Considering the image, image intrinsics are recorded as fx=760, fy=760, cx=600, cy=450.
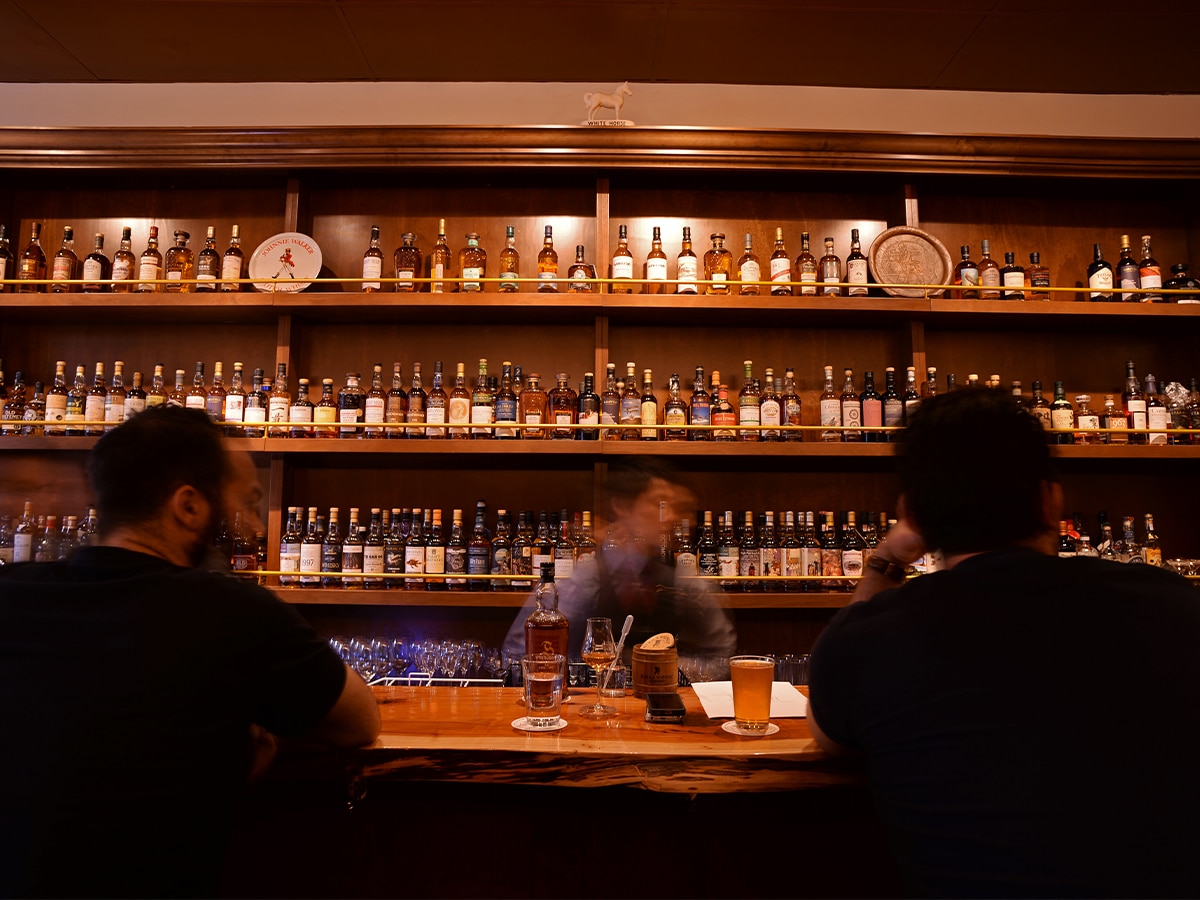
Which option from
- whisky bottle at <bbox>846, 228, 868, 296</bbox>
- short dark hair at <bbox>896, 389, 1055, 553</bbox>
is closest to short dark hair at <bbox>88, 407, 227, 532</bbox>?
short dark hair at <bbox>896, 389, 1055, 553</bbox>

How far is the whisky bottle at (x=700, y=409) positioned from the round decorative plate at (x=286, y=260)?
4.98 ft

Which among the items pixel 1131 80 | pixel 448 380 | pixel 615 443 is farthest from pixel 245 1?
pixel 1131 80

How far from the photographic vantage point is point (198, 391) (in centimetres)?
295

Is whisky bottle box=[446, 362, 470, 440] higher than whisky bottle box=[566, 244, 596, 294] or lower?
lower

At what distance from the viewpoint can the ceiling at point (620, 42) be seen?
9.15 ft

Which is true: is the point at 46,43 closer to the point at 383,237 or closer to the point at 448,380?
the point at 383,237

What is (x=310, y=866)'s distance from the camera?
1.41 meters

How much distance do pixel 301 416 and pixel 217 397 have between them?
40 centimetres

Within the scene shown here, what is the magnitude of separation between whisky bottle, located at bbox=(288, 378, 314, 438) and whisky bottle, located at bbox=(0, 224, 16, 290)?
1265mm

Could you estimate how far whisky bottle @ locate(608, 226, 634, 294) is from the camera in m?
2.86

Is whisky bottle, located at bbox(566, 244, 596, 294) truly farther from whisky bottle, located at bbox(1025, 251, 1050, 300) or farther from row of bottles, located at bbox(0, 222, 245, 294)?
whisky bottle, located at bbox(1025, 251, 1050, 300)

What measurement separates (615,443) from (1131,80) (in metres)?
2.74

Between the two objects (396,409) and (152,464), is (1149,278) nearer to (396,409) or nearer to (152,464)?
(396,409)

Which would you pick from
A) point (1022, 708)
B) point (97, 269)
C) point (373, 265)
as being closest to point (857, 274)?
point (373, 265)
